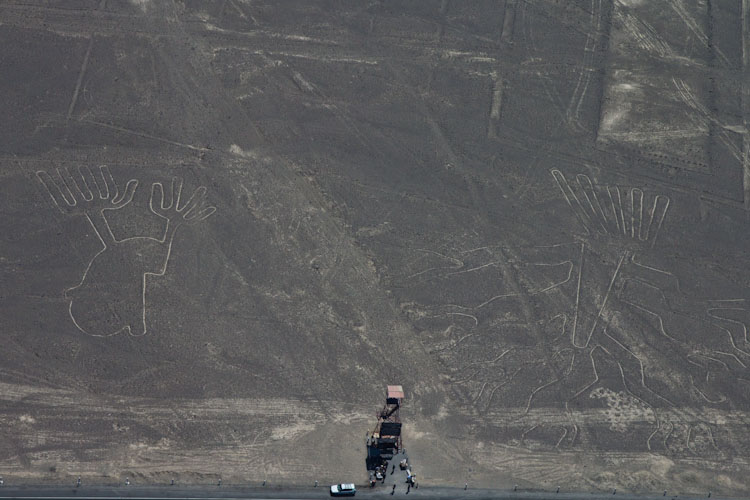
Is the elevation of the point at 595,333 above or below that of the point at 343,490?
above

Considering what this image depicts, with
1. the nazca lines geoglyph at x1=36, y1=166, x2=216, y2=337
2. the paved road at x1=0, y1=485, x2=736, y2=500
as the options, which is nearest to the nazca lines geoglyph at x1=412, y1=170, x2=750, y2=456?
the paved road at x1=0, y1=485, x2=736, y2=500

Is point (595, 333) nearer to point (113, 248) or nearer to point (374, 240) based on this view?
point (374, 240)

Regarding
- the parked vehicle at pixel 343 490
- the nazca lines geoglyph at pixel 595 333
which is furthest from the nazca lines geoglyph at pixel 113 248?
the nazca lines geoglyph at pixel 595 333

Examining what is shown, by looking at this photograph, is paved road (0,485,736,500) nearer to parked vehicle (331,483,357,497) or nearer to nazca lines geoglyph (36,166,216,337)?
parked vehicle (331,483,357,497)

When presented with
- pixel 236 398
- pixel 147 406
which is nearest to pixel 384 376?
pixel 236 398

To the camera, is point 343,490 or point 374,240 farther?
point 374,240

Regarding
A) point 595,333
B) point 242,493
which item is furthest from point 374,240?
point 242,493

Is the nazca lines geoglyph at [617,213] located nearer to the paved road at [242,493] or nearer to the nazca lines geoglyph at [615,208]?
the nazca lines geoglyph at [615,208]
